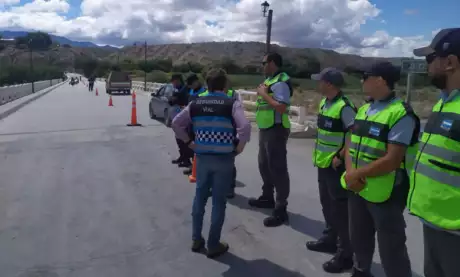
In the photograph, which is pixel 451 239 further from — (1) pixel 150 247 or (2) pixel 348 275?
(1) pixel 150 247

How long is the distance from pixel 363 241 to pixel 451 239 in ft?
3.87

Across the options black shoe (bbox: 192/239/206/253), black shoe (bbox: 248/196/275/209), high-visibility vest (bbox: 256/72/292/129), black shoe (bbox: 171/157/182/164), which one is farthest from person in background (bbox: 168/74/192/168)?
black shoe (bbox: 192/239/206/253)

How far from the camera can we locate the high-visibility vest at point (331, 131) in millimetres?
4156

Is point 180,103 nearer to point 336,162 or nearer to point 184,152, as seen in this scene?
point 184,152

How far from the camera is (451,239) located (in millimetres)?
2432

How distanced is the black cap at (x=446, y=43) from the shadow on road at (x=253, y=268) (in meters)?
2.56

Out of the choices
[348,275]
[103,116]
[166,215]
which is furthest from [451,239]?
[103,116]

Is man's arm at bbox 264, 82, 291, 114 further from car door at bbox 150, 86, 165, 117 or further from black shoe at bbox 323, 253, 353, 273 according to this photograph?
car door at bbox 150, 86, 165, 117

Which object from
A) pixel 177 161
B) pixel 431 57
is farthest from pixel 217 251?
pixel 177 161

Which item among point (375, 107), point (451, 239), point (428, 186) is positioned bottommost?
point (451, 239)

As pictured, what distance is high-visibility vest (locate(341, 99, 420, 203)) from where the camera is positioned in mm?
3094

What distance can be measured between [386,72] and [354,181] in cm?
81

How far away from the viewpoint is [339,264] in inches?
167

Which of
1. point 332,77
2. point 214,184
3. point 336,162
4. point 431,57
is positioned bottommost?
point 214,184
